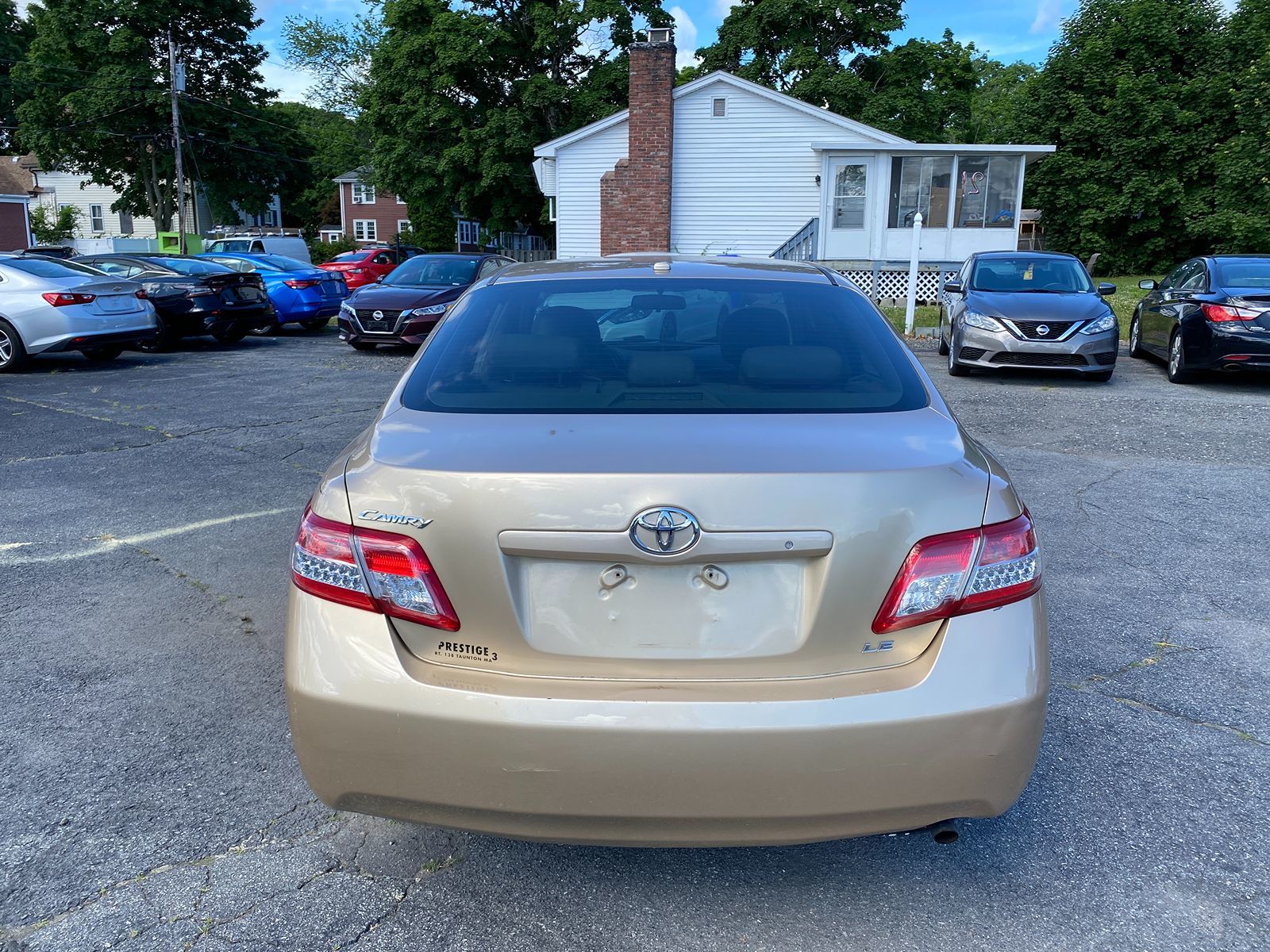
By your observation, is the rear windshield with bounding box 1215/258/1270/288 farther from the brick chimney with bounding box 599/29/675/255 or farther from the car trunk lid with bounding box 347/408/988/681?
the brick chimney with bounding box 599/29/675/255

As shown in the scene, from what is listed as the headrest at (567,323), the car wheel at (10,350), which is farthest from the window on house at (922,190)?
the headrest at (567,323)

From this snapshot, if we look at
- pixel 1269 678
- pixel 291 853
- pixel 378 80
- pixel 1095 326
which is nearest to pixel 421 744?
pixel 291 853

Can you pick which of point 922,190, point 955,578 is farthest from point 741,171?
point 955,578

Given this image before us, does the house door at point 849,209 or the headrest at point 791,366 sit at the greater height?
the house door at point 849,209

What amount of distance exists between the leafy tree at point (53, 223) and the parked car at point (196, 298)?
135 feet

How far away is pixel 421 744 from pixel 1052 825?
1.88m

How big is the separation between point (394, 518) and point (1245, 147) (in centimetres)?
3797

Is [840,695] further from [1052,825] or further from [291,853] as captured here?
[291,853]

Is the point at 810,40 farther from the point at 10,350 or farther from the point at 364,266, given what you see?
the point at 10,350

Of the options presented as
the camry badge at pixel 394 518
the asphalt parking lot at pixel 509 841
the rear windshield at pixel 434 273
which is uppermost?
the rear windshield at pixel 434 273

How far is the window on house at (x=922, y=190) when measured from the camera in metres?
23.9

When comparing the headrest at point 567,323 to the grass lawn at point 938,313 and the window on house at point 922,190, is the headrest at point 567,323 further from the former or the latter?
the window on house at point 922,190

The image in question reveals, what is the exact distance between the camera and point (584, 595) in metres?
2.12

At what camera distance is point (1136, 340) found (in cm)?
1409
